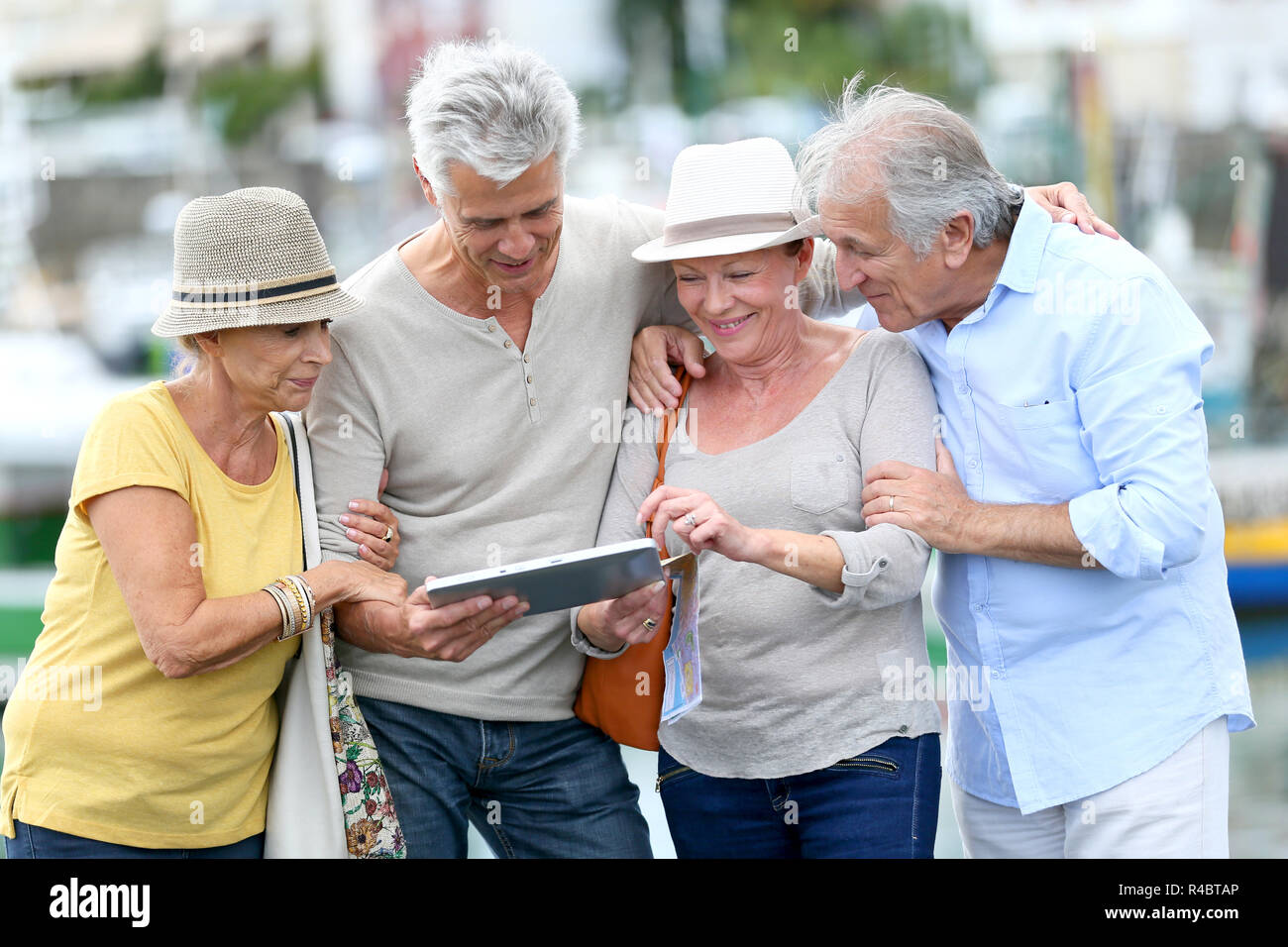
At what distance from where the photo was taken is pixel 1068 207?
2.63m

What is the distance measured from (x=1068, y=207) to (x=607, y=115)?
15.3 meters

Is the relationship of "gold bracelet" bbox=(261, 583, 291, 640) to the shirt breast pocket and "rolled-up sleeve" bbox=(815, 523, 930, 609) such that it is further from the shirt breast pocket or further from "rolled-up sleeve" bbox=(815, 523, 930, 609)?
the shirt breast pocket

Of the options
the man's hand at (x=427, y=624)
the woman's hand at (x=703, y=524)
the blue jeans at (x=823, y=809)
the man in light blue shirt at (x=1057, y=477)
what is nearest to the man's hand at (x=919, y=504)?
the man in light blue shirt at (x=1057, y=477)

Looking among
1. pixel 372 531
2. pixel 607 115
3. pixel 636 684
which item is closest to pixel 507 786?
pixel 636 684

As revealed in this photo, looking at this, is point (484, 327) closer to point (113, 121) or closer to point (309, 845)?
point (309, 845)

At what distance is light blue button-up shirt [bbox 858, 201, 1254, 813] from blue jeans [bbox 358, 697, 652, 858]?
0.79 meters

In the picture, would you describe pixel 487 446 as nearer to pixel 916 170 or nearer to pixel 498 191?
pixel 498 191

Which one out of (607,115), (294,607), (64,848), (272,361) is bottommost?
(64,848)

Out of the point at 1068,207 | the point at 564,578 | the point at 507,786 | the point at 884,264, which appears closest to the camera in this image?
the point at 564,578

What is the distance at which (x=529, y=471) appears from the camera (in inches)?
105

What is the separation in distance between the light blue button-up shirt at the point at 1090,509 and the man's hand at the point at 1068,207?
0.19 feet

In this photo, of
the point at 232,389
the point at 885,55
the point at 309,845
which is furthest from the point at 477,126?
the point at 885,55

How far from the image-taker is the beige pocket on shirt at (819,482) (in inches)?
98.5

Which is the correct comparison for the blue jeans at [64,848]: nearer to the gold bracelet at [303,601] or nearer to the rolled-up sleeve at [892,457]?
the gold bracelet at [303,601]
